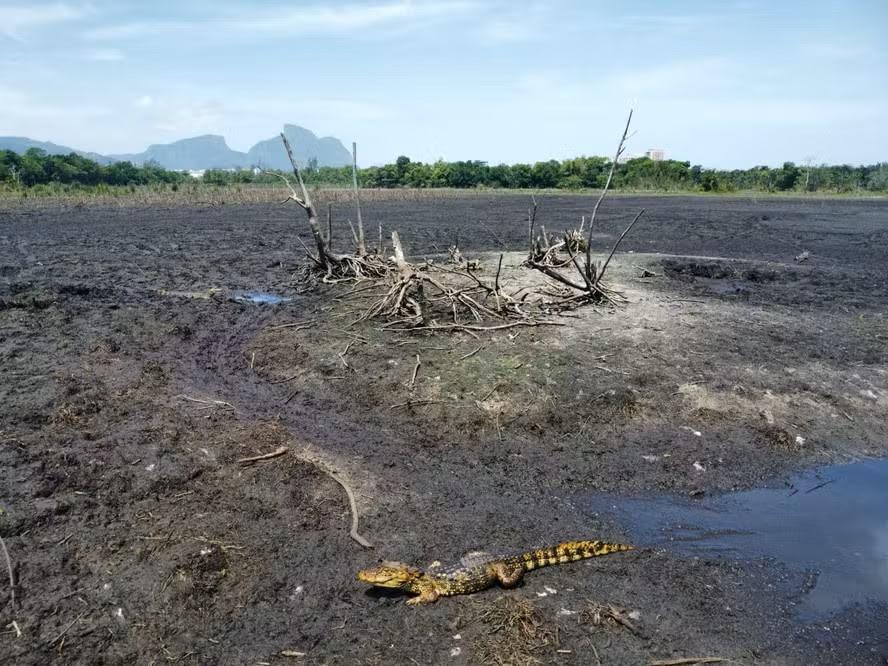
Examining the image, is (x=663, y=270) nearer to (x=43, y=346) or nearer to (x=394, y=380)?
(x=394, y=380)

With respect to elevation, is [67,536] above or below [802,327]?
below

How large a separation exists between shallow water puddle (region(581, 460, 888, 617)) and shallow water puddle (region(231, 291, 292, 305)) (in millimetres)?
8039

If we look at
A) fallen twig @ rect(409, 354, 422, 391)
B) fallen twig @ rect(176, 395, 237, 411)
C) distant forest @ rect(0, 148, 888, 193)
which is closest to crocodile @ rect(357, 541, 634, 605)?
fallen twig @ rect(409, 354, 422, 391)

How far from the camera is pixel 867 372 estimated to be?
779cm

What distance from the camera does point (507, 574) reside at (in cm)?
416

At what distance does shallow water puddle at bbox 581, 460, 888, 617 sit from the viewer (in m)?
4.47

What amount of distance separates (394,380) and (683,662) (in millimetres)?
4714

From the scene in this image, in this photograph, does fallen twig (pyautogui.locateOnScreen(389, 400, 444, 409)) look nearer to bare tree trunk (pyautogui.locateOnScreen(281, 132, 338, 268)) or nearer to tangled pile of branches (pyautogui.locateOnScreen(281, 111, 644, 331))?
tangled pile of branches (pyautogui.locateOnScreen(281, 111, 644, 331))

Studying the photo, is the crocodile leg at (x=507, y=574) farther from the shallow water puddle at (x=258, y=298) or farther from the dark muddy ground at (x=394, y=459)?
the shallow water puddle at (x=258, y=298)

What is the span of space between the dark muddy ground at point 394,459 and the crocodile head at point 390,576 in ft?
0.49

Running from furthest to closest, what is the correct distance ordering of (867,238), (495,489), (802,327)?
(867,238) → (802,327) → (495,489)

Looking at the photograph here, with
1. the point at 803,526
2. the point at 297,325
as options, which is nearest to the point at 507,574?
the point at 803,526

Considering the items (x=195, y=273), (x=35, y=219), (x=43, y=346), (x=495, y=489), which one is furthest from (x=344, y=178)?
(x=495, y=489)

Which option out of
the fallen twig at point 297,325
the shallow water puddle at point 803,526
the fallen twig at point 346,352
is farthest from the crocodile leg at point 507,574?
the fallen twig at point 297,325
